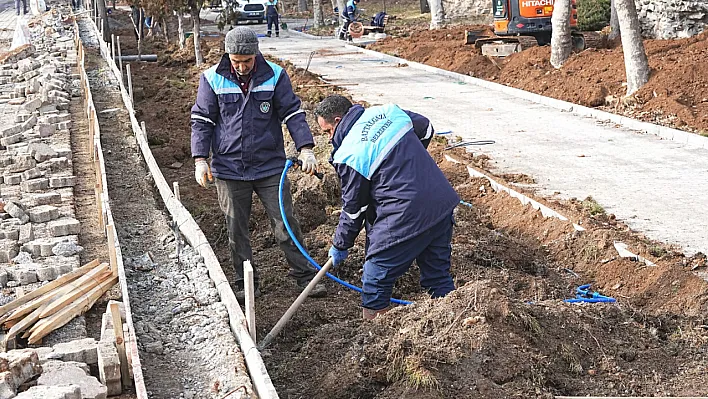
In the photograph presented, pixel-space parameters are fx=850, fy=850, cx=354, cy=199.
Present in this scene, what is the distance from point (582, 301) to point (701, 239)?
201 centimetres

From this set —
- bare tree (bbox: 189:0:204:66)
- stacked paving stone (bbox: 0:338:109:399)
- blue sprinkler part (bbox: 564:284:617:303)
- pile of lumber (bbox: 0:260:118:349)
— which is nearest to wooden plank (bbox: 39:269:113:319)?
pile of lumber (bbox: 0:260:118:349)

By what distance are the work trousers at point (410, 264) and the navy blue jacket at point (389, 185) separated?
0.09 meters

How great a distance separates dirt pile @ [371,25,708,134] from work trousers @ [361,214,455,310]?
7045mm

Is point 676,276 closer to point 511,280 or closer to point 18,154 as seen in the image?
point 511,280

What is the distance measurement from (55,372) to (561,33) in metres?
13.0

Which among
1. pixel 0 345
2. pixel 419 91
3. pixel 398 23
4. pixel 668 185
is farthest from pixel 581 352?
pixel 398 23

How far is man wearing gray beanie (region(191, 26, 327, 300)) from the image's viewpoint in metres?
5.77

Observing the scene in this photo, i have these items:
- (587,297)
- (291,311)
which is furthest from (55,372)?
(587,297)

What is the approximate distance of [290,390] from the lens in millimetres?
4656

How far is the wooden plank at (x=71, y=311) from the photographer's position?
18.5 feet

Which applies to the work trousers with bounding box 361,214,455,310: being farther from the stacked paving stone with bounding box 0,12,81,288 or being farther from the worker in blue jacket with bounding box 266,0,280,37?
the worker in blue jacket with bounding box 266,0,280,37

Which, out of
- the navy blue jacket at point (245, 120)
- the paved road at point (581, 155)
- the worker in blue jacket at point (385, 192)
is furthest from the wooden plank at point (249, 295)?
the paved road at point (581, 155)

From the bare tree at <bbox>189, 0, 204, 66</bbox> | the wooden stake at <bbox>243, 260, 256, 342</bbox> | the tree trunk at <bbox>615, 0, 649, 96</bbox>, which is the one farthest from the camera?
the bare tree at <bbox>189, 0, 204, 66</bbox>

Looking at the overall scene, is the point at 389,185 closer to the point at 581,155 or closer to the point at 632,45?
the point at 581,155
